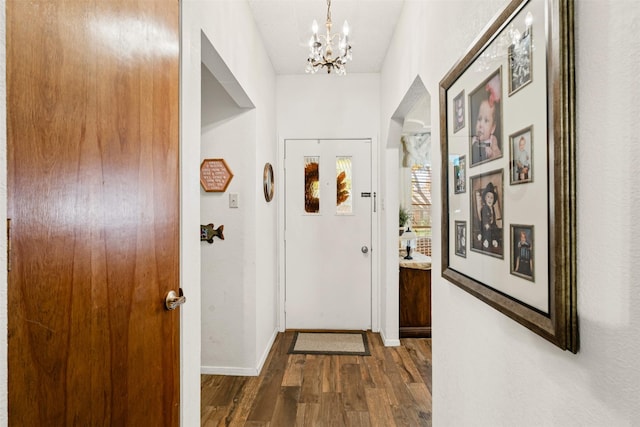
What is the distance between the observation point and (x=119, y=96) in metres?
0.93

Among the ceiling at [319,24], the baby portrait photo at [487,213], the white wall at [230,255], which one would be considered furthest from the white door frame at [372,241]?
the baby portrait photo at [487,213]

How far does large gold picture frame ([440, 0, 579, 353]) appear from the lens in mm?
723

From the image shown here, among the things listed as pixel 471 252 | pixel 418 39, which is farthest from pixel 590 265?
pixel 418 39

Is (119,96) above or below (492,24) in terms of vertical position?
below

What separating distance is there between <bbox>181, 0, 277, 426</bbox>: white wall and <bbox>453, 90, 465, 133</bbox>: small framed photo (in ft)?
3.48

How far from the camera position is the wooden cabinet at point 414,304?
3.45m

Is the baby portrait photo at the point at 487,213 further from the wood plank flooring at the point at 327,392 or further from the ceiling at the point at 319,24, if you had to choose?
the ceiling at the point at 319,24

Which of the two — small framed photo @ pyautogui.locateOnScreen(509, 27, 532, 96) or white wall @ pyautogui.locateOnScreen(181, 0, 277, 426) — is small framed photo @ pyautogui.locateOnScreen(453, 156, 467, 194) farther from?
white wall @ pyautogui.locateOnScreen(181, 0, 277, 426)

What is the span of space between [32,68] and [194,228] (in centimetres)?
91

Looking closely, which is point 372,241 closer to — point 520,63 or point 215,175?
point 215,175

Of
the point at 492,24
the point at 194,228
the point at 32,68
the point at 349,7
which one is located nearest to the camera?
the point at 32,68

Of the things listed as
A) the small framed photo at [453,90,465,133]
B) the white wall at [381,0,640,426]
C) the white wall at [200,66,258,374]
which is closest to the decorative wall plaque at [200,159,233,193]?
the white wall at [200,66,258,374]

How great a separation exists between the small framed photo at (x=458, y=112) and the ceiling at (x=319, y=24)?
1.46 metres

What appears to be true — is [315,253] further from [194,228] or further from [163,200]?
[163,200]
